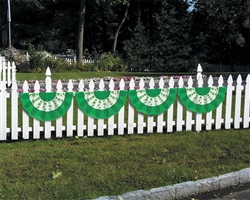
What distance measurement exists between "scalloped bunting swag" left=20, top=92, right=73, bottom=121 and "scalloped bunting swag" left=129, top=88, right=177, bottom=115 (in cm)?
118

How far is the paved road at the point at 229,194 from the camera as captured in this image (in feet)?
13.9

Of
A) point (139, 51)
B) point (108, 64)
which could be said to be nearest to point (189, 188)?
point (108, 64)

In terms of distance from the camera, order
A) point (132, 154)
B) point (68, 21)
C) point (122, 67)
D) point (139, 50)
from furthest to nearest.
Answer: point (68, 21)
point (139, 50)
point (122, 67)
point (132, 154)

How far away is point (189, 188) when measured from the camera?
4.30 meters

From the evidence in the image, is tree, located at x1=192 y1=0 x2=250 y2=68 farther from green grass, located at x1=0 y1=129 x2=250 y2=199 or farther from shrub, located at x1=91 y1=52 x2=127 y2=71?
green grass, located at x1=0 y1=129 x2=250 y2=199

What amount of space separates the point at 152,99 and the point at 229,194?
252 cm

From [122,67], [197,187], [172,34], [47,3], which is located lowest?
[197,187]

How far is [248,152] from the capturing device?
572 centimetres

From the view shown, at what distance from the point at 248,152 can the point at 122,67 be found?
2165 cm

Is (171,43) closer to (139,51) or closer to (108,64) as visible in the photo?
(139,51)

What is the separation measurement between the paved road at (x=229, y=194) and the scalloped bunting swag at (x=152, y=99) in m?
2.27

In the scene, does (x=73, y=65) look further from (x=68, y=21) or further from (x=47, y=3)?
(x=47, y=3)

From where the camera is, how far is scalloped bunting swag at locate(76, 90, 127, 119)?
19.9 feet

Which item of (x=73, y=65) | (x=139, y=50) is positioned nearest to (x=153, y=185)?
(x=73, y=65)
